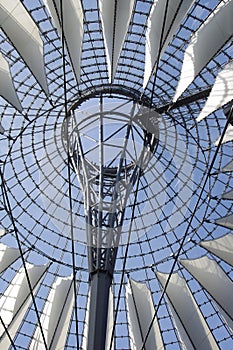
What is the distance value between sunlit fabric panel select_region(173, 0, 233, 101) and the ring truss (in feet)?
0.85

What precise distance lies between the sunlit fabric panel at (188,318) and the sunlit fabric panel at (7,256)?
7482 millimetres

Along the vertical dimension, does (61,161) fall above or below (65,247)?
above

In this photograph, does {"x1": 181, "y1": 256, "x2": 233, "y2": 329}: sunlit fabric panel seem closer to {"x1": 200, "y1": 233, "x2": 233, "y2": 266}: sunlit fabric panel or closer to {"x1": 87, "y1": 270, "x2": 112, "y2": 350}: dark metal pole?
{"x1": 200, "y1": 233, "x2": 233, "y2": 266}: sunlit fabric panel

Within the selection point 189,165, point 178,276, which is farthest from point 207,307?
point 189,165

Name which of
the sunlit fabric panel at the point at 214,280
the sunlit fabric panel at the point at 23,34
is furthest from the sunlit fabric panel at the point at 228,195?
the sunlit fabric panel at the point at 23,34

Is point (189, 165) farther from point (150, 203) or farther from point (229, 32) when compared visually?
point (229, 32)

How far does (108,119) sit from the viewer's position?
23172mm

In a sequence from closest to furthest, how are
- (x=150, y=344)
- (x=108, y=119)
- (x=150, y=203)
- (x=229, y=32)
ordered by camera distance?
(x=229, y=32)
(x=108, y=119)
(x=150, y=344)
(x=150, y=203)

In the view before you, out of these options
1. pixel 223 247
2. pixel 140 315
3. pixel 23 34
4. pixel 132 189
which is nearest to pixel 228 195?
pixel 223 247

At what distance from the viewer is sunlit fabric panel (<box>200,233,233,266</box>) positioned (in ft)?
77.0

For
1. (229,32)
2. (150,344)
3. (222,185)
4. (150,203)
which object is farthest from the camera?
(150,203)

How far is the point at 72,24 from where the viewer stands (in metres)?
17.7

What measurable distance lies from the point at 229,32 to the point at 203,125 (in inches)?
301

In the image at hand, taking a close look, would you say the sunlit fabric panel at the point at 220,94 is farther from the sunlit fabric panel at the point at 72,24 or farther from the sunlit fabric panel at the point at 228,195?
the sunlit fabric panel at the point at 228,195
